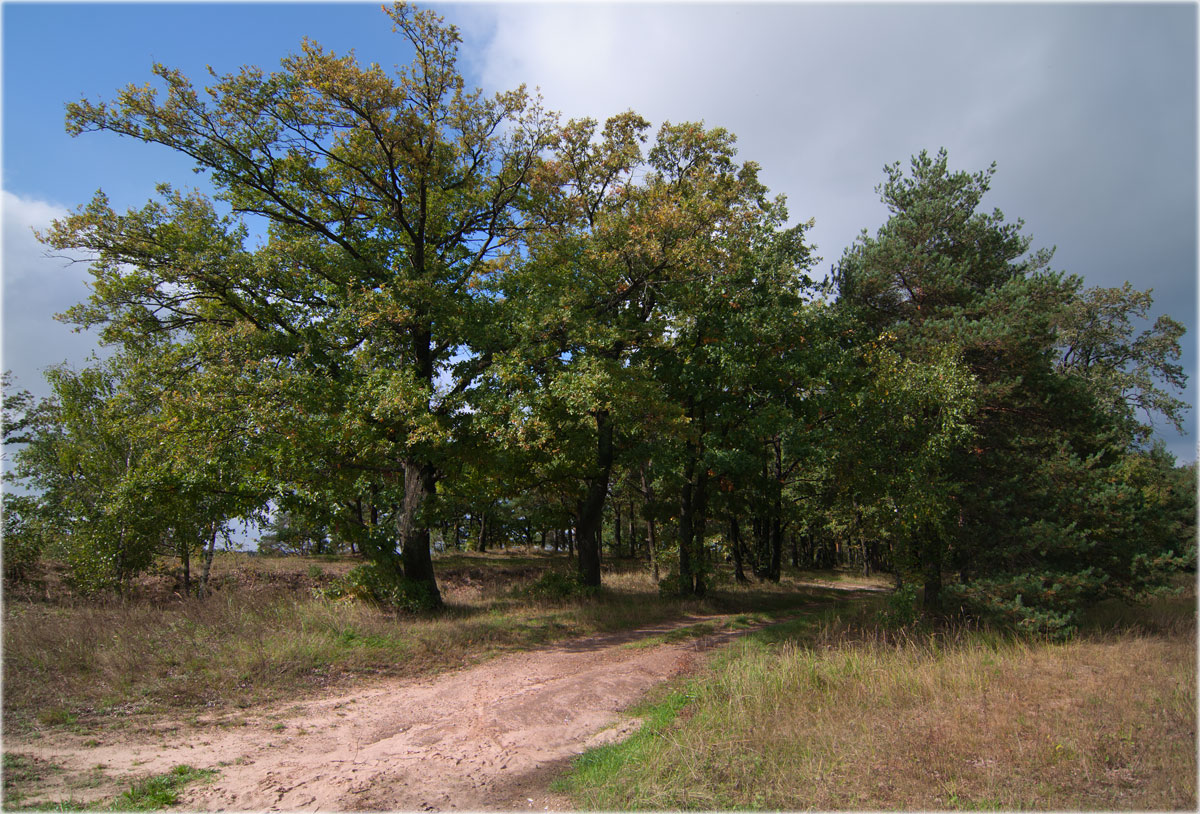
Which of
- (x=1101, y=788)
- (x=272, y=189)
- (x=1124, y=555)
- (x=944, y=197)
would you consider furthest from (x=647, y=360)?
(x=1101, y=788)

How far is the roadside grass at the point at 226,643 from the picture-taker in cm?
704

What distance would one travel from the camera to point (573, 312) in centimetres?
1315

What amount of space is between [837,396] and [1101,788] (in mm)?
11213

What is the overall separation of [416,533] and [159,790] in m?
9.59

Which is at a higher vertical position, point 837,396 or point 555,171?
point 555,171

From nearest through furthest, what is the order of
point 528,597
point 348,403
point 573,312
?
point 348,403 → point 573,312 → point 528,597

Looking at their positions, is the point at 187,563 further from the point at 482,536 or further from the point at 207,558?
the point at 482,536

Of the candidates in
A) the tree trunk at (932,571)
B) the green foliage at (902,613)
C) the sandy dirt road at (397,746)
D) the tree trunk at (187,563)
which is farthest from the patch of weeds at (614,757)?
the tree trunk at (187,563)

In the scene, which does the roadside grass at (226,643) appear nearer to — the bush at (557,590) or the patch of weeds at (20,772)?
the bush at (557,590)

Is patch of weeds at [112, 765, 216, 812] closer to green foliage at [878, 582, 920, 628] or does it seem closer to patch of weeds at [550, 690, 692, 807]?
patch of weeds at [550, 690, 692, 807]

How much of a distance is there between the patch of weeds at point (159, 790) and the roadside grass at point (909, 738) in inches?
128

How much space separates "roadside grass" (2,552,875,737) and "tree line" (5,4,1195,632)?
6.13ft

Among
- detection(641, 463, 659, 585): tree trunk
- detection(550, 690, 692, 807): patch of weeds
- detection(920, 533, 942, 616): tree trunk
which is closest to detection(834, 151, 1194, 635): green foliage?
detection(920, 533, 942, 616): tree trunk

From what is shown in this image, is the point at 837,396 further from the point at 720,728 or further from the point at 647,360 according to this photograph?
the point at 720,728
